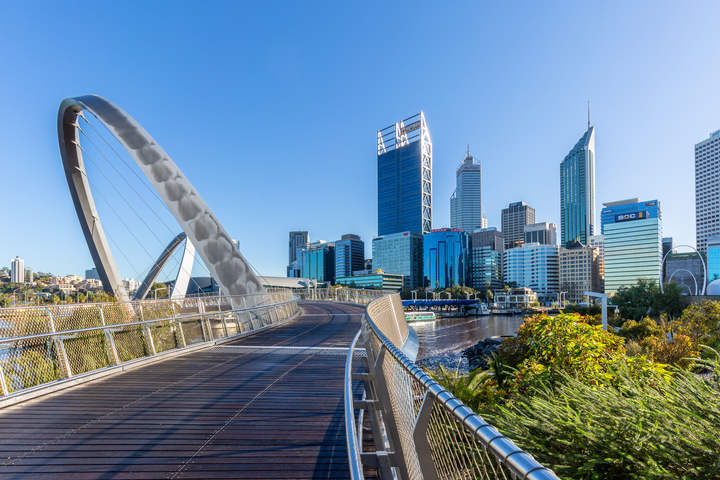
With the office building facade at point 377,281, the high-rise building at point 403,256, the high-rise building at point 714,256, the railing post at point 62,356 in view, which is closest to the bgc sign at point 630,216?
the high-rise building at point 714,256

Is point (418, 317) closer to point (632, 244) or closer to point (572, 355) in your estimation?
point (572, 355)

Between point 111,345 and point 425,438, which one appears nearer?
point 425,438

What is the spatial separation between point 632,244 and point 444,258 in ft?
221

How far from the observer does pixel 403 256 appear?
172m

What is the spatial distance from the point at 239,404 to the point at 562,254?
609ft

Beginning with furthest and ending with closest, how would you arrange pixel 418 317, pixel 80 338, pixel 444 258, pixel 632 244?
pixel 444 258, pixel 632 244, pixel 418 317, pixel 80 338

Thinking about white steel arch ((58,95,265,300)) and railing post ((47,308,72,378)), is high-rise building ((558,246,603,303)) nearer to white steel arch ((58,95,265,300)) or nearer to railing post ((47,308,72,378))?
white steel arch ((58,95,265,300))

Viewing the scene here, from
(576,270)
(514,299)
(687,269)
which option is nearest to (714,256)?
(687,269)

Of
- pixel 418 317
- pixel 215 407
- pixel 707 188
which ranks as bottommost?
pixel 418 317

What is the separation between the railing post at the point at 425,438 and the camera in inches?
76.4

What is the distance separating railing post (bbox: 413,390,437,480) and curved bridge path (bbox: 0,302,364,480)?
2114 millimetres

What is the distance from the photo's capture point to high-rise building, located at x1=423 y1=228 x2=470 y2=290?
166m

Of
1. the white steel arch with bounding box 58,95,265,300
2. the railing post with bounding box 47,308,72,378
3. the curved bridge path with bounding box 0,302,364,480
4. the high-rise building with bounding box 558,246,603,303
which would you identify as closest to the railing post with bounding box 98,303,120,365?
the curved bridge path with bounding box 0,302,364,480

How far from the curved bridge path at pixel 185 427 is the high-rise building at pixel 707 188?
226 m
